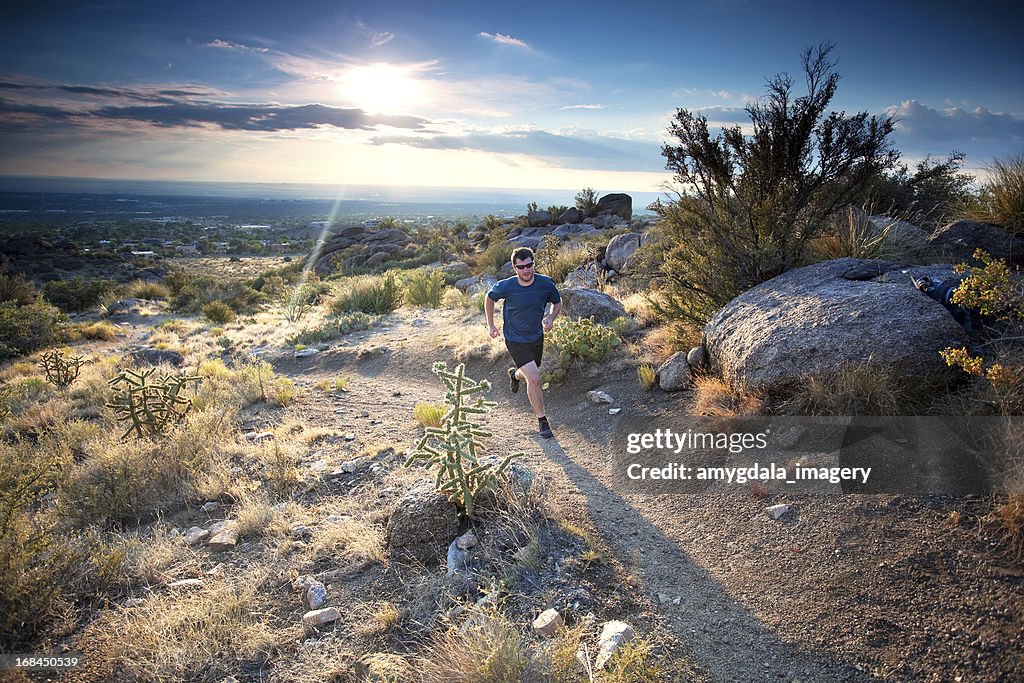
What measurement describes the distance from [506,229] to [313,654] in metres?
26.6

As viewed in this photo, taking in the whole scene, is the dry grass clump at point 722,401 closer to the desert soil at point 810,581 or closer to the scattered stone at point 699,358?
the scattered stone at point 699,358

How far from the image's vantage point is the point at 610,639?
9.57ft

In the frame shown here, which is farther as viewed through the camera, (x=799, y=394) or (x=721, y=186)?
(x=721, y=186)

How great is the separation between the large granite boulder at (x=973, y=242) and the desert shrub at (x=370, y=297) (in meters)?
13.2

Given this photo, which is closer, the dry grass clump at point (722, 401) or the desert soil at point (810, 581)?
the desert soil at point (810, 581)

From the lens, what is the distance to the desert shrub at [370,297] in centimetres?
1602

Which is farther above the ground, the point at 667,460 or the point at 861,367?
the point at 861,367

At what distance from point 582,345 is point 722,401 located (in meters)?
2.79

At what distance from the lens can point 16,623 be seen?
3273 millimetres

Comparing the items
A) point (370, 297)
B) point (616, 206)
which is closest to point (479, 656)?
point (370, 297)

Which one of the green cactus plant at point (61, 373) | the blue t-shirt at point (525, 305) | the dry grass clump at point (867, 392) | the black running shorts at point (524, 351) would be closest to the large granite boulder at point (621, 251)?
the blue t-shirt at point (525, 305)

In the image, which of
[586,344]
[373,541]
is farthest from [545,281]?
[373,541]

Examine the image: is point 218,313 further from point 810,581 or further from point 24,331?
point 810,581

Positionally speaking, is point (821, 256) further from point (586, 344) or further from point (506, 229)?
point (506, 229)
